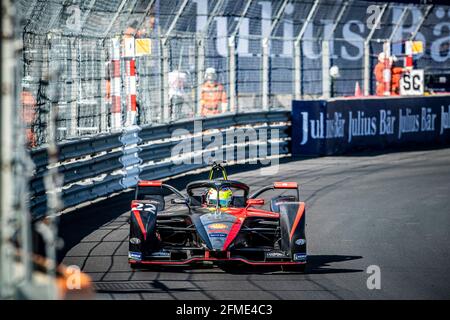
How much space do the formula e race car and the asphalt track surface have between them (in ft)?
0.52

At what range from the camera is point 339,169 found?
19344 mm

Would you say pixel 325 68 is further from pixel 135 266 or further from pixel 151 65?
pixel 135 266

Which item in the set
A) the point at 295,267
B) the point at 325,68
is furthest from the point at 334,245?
the point at 325,68

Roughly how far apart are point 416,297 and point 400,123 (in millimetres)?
15235

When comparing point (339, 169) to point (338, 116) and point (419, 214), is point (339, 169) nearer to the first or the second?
A: point (338, 116)

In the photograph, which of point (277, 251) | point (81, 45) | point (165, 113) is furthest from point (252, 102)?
point (277, 251)

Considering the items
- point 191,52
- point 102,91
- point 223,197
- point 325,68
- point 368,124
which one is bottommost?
point 223,197

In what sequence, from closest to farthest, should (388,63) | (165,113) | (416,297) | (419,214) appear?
(416,297) → (419,214) → (165,113) → (388,63)

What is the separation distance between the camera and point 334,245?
11.6 metres

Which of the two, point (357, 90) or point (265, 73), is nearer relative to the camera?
point (265, 73)

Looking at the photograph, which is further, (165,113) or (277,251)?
(165,113)

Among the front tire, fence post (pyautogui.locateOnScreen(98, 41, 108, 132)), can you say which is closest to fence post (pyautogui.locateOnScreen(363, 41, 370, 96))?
fence post (pyautogui.locateOnScreen(98, 41, 108, 132))

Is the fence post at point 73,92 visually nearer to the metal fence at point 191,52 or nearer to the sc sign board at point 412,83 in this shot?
the metal fence at point 191,52

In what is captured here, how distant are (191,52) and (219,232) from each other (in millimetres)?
8959
